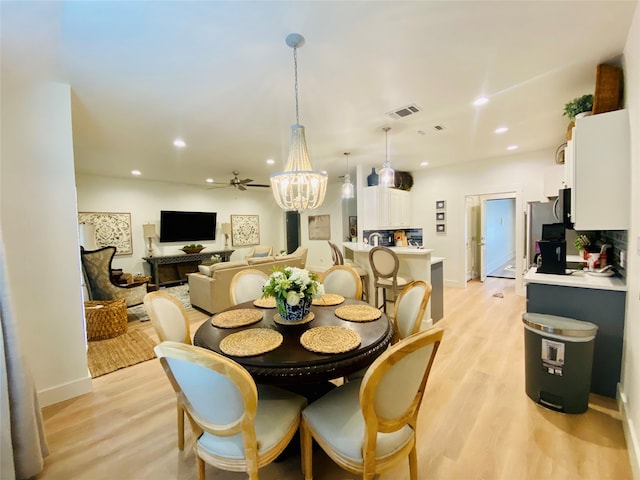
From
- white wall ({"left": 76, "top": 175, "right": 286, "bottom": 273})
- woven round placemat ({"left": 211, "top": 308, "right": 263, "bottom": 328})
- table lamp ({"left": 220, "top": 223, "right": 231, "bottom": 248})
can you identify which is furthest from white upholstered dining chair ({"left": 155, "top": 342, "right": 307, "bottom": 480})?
table lamp ({"left": 220, "top": 223, "right": 231, "bottom": 248})

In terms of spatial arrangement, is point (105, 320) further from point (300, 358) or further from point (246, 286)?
point (300, 358)

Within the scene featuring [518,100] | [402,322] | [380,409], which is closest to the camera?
[380,409]

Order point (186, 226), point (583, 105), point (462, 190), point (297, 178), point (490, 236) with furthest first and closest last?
1. point (490, 236)
2. point (186, 226)
3. point (462, 190)
4. point (583, 105)
5. point (297, 178)

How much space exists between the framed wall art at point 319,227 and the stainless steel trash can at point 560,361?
6397 mm

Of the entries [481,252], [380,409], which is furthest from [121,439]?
[481,252]

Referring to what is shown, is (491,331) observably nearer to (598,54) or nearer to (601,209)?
(601,209)

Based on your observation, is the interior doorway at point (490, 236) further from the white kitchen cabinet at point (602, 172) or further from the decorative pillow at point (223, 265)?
the decorative pillow at point (223, 265)

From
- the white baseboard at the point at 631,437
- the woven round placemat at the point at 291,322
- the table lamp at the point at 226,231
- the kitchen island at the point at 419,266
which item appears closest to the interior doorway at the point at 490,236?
the kitchen island at the point at 419,266

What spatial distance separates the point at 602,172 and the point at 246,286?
3077mm

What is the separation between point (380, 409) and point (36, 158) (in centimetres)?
304

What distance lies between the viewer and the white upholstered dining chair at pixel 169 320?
171 cm

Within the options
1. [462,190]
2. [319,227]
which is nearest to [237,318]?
[462,190]

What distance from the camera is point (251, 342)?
1544 mm

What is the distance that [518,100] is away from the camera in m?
2.77
